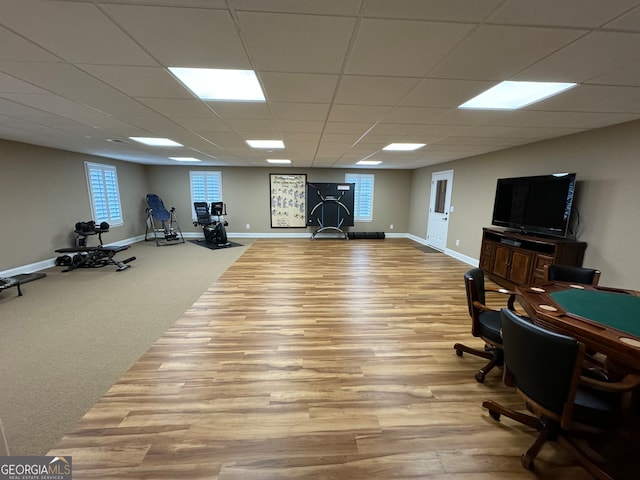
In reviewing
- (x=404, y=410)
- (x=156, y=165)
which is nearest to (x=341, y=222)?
(x=156, y=165)

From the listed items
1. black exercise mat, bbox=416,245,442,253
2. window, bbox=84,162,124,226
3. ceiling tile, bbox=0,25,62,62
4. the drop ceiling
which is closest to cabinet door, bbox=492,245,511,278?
the drop ceiling

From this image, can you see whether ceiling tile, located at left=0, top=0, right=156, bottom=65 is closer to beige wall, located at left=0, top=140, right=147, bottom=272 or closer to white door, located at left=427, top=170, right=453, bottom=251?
beige wall, located at left=0, top=140, right=147, bottom=272

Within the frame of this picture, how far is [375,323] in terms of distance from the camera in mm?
3074

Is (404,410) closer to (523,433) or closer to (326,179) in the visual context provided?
(523,433)

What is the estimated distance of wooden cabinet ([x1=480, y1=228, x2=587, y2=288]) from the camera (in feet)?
10.9

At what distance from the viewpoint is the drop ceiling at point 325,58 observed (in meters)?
1.22

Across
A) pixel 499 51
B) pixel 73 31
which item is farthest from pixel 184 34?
pixel 499 51

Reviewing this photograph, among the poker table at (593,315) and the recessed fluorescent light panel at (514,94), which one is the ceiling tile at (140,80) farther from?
the poker table at (593,315)

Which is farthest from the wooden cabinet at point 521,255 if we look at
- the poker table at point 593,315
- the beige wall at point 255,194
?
the beige wall at point 255,194

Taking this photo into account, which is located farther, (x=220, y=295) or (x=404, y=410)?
(x=220, y=295)

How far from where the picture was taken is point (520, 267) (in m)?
3.81

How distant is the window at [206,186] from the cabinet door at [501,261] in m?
7.55

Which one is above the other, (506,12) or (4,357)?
(506,12)

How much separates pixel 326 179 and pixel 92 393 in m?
7.42
